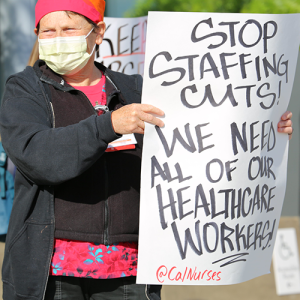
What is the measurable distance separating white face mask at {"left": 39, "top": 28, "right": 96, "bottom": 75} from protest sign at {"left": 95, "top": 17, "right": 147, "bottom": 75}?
1509 mm

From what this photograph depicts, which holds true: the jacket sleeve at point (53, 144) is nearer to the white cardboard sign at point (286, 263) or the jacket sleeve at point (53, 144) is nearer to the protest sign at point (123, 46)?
the protest sign at point (123, 46)

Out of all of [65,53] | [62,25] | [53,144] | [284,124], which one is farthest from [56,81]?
[284,124]

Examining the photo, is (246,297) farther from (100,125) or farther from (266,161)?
(100,125)

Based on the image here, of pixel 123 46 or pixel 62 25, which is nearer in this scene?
pixel 62 25

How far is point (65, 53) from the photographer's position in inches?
74.0

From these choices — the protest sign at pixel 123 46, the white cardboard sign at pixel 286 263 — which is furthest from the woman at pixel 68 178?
the white cardboard sign at pixel 286 263

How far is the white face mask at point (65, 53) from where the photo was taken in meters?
1.88

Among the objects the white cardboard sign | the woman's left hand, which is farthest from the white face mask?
the white cardboard sign

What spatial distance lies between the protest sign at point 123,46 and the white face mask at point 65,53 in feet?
4.95

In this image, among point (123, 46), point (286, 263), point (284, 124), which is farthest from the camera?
point (286, 263)

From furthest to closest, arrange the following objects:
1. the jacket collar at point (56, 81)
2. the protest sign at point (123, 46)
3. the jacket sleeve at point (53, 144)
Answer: the protest sign at point (123, 46)
the jacket collar at point (56, 81)
the jacket sleeve at point (53, 144)

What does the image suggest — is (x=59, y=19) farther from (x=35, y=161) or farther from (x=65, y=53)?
(x=35, y=161)

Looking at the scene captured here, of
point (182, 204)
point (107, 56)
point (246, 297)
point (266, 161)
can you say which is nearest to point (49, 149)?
point (182, 204)

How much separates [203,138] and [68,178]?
1.70 feet
